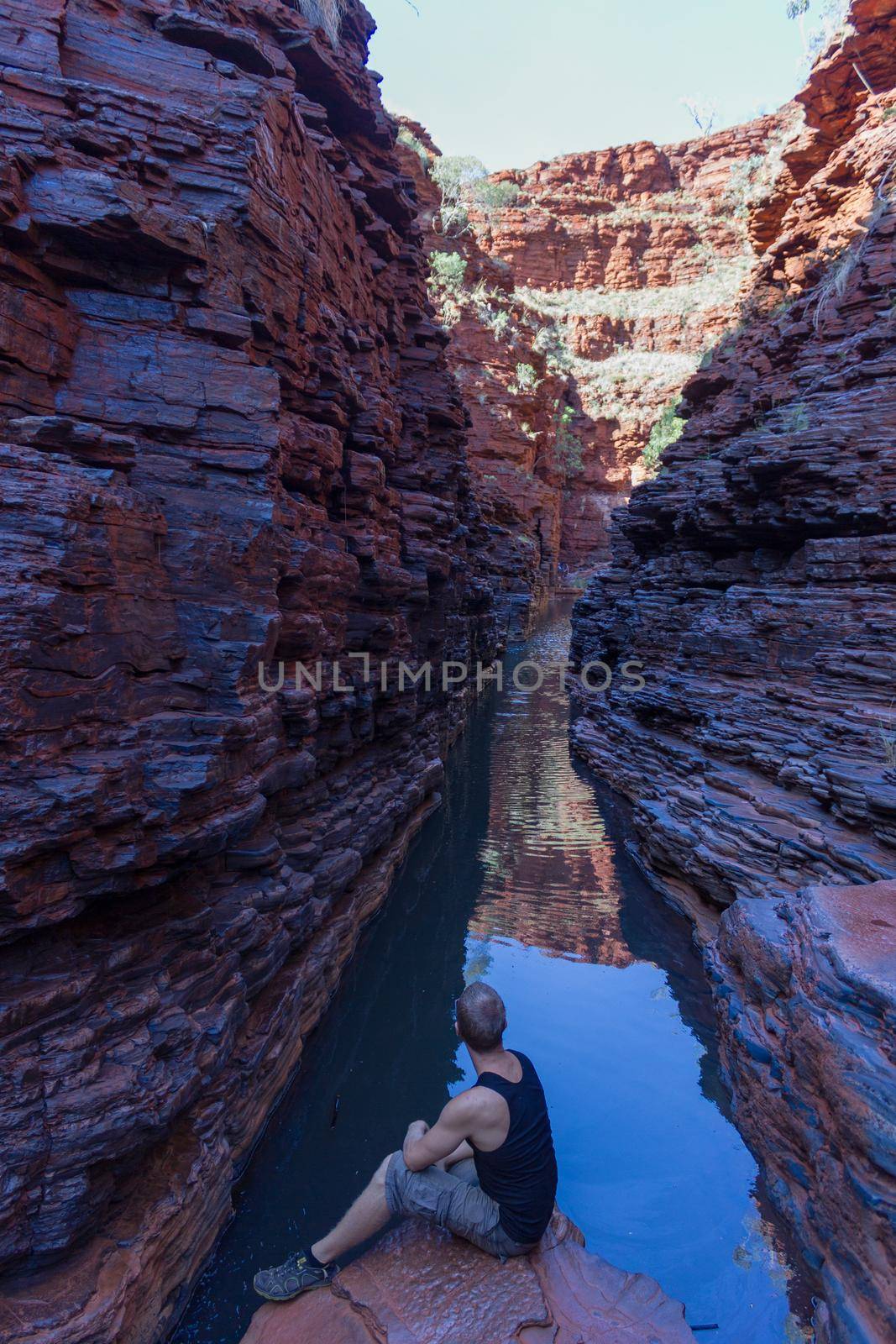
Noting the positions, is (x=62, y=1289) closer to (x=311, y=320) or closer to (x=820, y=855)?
(x=820, y=855)

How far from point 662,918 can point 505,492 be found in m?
32.4

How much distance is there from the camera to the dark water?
4168 mm

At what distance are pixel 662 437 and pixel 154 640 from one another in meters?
39.6

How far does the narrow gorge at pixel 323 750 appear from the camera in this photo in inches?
136

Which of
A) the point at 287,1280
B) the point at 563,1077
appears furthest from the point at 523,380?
the point at 287,1280

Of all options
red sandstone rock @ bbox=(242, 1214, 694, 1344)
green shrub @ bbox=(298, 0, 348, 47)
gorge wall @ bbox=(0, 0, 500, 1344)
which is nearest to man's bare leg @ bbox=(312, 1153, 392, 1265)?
red sandstone rock @ bbox=(242, 1214, 694, 1344)

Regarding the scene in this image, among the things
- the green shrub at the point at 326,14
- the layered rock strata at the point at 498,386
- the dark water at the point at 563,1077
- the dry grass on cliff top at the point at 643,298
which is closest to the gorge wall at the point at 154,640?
the dark water at the point at 563,1077

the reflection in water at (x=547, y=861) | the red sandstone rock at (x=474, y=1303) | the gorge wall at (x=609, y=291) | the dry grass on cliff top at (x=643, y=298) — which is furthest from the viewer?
the dry grass on cliff top at (x=643, y=298)

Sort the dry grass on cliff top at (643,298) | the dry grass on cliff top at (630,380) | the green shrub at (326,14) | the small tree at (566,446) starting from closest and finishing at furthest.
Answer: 1. the green shrub at (326,14)
2. the small tree at (566,446)
3. the dry grass on cliff top at (630,380)
4. the dry grass on cliff top at (643,298)

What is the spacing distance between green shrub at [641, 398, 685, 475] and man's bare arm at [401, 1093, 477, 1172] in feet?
103

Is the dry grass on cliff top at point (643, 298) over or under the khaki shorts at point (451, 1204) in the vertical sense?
over

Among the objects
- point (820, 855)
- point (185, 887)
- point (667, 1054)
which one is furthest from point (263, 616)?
point (820, 855)

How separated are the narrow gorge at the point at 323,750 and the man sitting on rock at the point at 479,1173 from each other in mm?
197

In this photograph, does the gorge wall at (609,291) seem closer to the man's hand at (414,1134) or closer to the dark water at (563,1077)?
the dark water at (563,1077)
